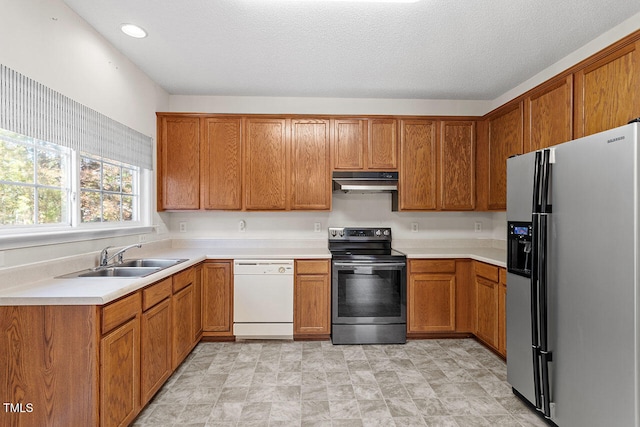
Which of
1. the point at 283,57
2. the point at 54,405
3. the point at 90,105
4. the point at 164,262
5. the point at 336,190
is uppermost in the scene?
the point at 283,57

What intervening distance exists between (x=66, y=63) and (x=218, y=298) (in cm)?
222

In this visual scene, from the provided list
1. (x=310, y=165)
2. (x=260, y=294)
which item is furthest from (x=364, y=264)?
(x=310, y=165)

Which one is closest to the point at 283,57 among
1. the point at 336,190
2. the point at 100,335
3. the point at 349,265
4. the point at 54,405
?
the point at 336,190

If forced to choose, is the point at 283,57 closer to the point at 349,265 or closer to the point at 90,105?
the point at 90,105

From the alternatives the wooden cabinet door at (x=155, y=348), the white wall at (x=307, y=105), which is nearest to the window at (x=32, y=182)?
the wooden cabinet door at (x=155, y=348)

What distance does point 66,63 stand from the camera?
208 centimetres

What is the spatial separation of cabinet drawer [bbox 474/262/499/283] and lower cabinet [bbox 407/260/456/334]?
0.22m

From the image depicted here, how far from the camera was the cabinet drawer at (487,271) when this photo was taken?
2891 mm

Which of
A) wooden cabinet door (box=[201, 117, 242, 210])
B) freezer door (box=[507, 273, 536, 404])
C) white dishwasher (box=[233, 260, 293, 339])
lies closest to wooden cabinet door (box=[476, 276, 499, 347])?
freezer door (box=[507, 273, 536, 404])

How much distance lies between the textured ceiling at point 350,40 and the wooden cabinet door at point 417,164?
46 centimetres

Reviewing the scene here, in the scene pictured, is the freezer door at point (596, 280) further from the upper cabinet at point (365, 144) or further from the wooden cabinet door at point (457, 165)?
the upper cabinet at point (365, 144)

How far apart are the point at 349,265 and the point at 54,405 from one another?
2317mm

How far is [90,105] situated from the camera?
7.59 ft

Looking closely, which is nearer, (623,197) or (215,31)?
(623,197)
